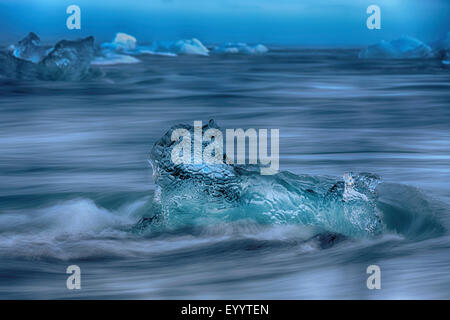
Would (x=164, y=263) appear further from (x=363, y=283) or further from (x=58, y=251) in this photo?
(x=363, y=283)

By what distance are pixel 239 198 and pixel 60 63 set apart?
32.5 feet

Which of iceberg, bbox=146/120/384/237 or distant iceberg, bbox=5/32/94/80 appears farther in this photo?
distant iceberg, bbox=5/32/94/80

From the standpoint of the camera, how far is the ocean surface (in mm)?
2680

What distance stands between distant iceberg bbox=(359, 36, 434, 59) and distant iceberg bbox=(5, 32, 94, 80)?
12.1 meters

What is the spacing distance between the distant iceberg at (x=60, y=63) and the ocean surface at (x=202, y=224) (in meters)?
1.63

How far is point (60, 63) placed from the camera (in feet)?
41.5

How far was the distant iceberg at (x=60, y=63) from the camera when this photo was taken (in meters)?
12.1

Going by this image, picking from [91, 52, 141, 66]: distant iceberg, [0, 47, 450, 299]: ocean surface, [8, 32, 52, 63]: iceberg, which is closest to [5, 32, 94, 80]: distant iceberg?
[8, 32, 52, 63]: iceberg

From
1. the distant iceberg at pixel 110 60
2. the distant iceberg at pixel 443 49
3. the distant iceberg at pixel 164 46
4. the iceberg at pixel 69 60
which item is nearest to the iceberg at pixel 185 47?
the distant iceberg at pixel 164 46

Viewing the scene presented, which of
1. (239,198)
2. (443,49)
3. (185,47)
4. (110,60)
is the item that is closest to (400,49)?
(443,49)

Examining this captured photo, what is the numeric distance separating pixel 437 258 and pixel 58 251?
157 centimetres

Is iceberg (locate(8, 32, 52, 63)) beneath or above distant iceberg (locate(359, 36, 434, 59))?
beneath

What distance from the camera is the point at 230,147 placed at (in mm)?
5973

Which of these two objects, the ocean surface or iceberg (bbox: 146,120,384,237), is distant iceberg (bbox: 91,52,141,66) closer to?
the ocean surface
